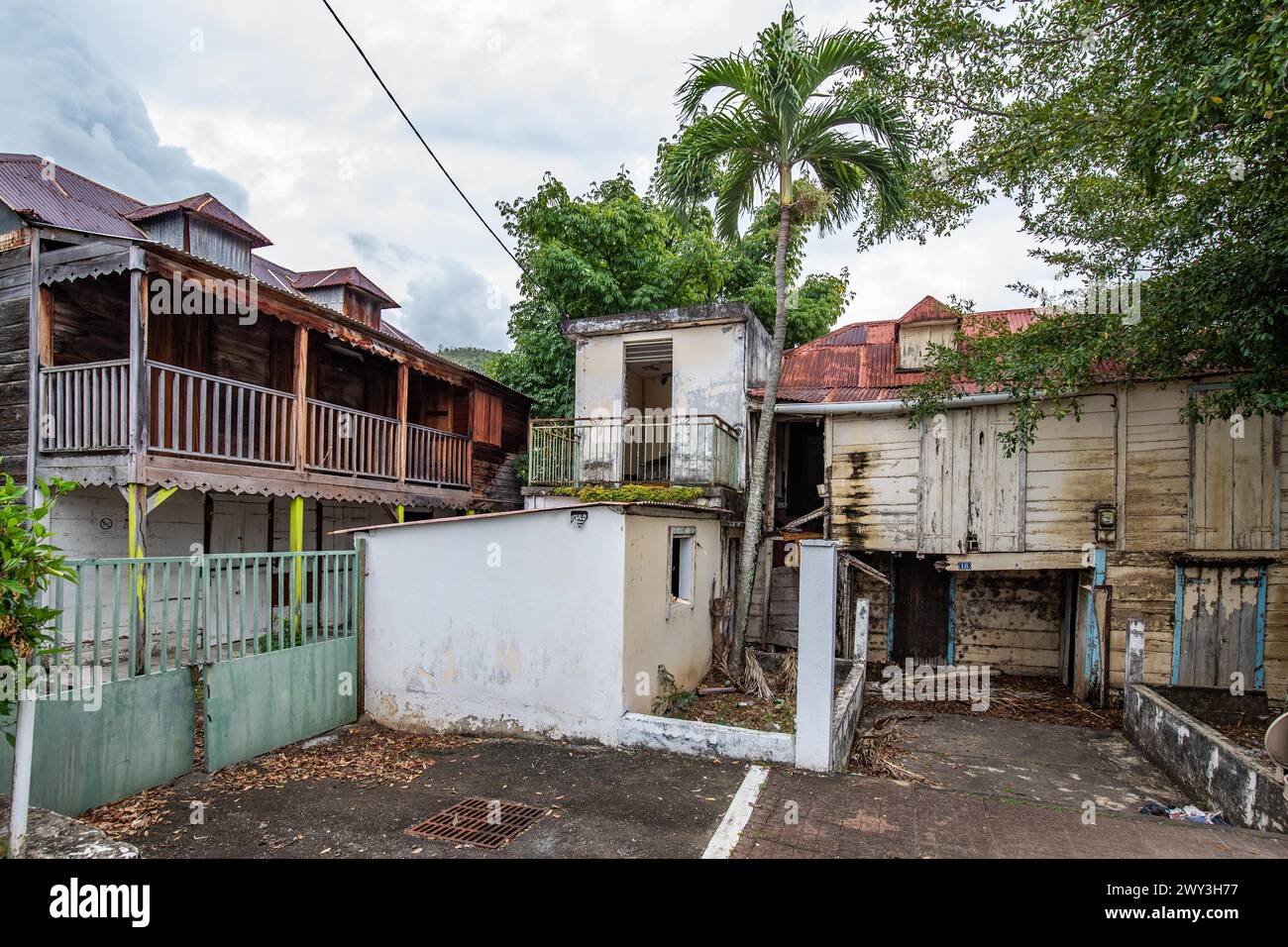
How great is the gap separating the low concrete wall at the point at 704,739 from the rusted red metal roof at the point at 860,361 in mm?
6705

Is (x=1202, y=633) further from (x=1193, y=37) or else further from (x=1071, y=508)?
(x=1193, y=37)

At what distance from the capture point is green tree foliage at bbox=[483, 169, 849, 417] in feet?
50.3

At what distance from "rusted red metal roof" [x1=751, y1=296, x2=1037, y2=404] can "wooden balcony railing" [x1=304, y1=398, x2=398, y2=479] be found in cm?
658

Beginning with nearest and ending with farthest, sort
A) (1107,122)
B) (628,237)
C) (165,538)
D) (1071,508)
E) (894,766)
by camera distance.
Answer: (894,766), (1107,122), (165,538), (1071,508), (628,237)

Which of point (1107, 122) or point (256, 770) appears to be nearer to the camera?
point (256, 770)

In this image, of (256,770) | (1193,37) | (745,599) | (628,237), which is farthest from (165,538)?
(1193,37)

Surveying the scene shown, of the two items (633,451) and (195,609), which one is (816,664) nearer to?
(195,609)

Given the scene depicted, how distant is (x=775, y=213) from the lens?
62.9ft

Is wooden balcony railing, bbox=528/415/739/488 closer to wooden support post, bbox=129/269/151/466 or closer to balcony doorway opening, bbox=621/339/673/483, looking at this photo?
balcony doorway opening, bbox=621/339/673/483

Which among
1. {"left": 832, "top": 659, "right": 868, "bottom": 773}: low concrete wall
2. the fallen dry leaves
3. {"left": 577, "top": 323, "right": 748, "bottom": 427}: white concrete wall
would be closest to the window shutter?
{"left": 577, "top": 323, "right": 748, "bottom": 427}: white concrete wall

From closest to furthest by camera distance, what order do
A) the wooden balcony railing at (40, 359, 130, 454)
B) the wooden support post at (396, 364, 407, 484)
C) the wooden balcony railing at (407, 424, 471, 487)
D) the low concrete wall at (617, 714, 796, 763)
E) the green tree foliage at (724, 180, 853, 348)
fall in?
the low concrete wall at (617, 714, 796, 763) → the wooden balcony railing at (40, 359, 130, 454) → the wooden support post at (396, 364, 407, 484) → the wooden balcony railing at (407, 424, 471, 487) → the green tree foliage at (724, 180, 853, 348)

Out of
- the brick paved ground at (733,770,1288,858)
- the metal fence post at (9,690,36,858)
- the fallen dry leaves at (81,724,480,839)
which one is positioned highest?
the metal fence post at (9,690,36,858)

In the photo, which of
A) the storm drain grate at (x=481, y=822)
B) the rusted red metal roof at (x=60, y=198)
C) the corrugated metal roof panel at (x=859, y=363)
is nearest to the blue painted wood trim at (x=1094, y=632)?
the corrugated metal roof panel at (x=859, y=363)

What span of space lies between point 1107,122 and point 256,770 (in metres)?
11.8
